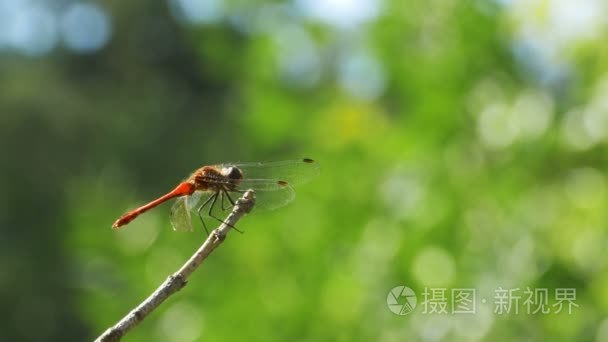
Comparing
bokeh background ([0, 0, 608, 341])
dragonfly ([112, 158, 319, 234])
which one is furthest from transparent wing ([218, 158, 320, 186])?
bokeh background ([0, 0, 608, 341])

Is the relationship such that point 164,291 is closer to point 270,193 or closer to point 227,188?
point 227,188

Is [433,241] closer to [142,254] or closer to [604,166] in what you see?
[604,166]

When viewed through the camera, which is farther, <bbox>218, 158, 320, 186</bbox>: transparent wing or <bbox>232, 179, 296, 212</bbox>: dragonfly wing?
<bbox>218, 158, 320, 186</bbox>: transparent wing

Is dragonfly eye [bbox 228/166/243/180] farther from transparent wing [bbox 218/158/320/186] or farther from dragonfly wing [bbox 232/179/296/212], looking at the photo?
transparent wing [bbox 218/158/320/186]

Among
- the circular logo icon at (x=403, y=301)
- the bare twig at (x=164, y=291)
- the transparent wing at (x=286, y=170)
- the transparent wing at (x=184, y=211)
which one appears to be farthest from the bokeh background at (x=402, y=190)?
the bare twig at (x=164, y=291)

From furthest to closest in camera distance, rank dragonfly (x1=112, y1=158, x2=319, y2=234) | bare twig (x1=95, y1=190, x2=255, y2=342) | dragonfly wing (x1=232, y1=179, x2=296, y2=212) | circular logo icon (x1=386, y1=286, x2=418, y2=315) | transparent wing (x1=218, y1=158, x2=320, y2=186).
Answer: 1. circular logo icon (x1=386, y1=286, x2=418, y2=315)
2. transparent wing (x1=218, y1=158, x2=320, y2=186)
3. dragonfly wing (x1=232, y1=179, x2=296, y2=212)
4. dragonfly (x1=112, y1=158, x2=319, y2=234)
5. bare twig (x1=95, y1=190, x2=255, y2=342)

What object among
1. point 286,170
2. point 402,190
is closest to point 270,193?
point 286,170

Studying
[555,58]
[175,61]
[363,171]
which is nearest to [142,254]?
[363,171]
